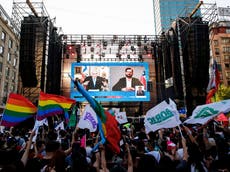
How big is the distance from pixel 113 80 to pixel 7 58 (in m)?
16.6

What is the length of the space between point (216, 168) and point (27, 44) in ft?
59.6

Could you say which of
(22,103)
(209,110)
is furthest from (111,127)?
(22,103)

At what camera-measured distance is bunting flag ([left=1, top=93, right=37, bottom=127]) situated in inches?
200

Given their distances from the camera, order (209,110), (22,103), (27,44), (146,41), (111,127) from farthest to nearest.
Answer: (146,41)
(27,44)
(22,103)
(209,110)
(111,127)

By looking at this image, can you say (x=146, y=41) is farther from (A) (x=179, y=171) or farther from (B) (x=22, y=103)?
(A) (x=179, y=171)

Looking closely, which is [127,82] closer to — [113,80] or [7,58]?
[113,80]

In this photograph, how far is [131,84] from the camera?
22859 mm

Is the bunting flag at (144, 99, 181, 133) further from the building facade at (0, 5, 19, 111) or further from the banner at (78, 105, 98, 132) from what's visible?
the building facade at (0, 5, 19, 111)

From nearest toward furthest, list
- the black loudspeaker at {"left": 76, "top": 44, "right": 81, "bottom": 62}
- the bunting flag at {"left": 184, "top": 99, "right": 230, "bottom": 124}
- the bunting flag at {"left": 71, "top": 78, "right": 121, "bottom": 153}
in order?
the bunting flag at {"left": 71, "top": 78, "right": 121, "bottom": 153} < the bunting flag at {"left": 184, "top": 99, "right": 230, "bottom": 124} < the black loudspeaker at {"left": 76, "top": 44, "right": 81, "bottom": 62}

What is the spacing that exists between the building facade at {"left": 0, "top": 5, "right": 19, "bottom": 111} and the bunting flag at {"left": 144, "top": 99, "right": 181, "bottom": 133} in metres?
25.9

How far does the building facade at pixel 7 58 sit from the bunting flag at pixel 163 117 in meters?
25.9

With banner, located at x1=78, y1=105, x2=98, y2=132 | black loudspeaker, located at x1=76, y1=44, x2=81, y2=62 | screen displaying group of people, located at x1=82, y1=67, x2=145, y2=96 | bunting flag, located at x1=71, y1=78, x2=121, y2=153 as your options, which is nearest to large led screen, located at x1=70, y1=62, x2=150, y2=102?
screen displaying group of people, located at x1=82, y1=67, x2=145, y2=96

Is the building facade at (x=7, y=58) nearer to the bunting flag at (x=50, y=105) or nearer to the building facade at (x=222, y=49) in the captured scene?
the bunting flag at (x=50, y=105)

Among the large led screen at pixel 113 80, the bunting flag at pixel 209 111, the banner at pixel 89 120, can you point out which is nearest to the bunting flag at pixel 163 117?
the bunting flag at pixel 209 111
